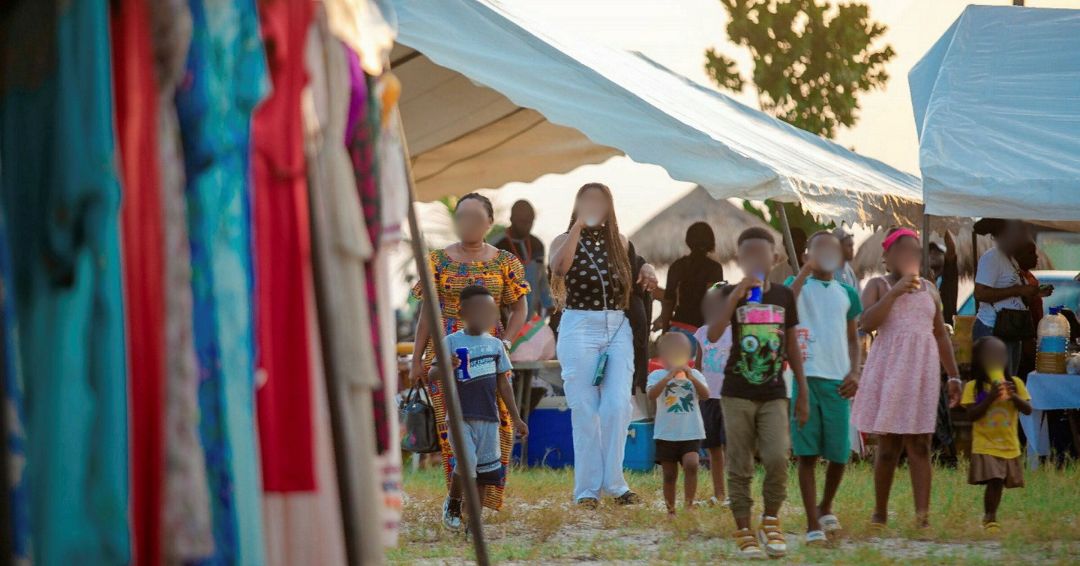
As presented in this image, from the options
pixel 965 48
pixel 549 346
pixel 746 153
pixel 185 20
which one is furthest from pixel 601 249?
pixel 185 20

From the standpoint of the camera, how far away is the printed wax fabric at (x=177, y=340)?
111 inches

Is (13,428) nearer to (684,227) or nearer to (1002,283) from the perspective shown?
(1002,283)

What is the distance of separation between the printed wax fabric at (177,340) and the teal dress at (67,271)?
0.40ft

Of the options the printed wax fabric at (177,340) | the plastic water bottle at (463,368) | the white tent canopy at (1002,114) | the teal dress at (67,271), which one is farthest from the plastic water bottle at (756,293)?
the teal dress at (67,271)

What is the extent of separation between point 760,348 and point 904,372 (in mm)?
1285

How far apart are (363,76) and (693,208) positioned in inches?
843

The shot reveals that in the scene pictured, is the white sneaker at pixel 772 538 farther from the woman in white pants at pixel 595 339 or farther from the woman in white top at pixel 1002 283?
the woman in white top at pixel 1002 283

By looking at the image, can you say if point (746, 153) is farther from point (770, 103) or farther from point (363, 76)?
point (770, 103)

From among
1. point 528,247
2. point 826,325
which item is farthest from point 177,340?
point 528,247

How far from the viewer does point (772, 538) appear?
6.69 m

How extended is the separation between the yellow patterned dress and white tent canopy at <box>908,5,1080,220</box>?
9.59 ft

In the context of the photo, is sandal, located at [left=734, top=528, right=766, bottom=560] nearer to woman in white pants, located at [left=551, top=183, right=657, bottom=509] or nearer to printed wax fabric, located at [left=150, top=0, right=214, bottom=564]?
woman in white pants, located at [left=551, top=183, right=657, bottom=509]

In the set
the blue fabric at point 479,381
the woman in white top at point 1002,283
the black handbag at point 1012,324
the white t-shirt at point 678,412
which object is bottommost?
the white t-shirt at point 678,412

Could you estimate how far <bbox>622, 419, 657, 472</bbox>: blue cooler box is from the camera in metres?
11.4
